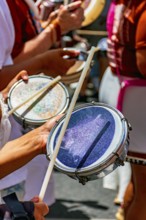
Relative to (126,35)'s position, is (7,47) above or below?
above

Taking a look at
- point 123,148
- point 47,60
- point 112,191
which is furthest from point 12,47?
point 112,191

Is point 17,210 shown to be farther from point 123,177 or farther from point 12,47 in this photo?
point 123,177

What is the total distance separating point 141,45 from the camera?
237 cm

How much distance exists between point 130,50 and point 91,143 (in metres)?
0.88

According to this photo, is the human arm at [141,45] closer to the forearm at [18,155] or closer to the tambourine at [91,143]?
the tambourine at [91,143]

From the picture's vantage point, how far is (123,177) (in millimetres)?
3094

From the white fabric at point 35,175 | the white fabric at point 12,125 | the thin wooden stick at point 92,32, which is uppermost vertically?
the white fabric at point 12,125

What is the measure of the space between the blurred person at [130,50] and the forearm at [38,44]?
26 centimetres

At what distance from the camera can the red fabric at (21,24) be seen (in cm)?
230

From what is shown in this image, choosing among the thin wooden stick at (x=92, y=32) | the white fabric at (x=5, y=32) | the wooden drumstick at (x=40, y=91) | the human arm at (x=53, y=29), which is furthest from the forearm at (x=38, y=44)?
the thin wooden stick at (x=92, y=32)

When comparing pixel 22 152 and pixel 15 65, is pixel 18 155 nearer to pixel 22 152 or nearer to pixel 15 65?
pixel 22 152

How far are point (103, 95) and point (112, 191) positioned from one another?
85 cm

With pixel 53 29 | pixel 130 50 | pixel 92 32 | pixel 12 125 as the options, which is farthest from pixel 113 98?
pixel 92 32

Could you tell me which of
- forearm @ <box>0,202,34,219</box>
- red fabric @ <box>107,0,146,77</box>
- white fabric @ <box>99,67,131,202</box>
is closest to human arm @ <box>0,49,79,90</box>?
red fabric @ <box>107,0,146,77</box>
